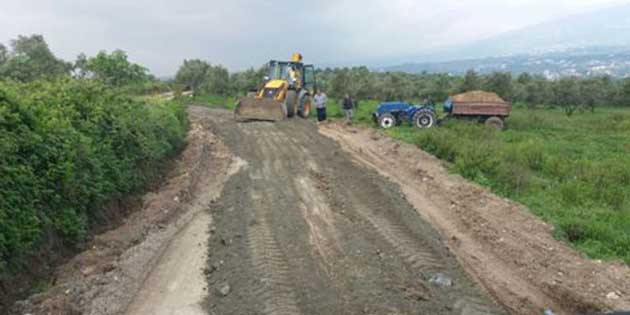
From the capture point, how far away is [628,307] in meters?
5.32

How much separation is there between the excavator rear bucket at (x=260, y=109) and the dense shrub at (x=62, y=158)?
31.1 ft

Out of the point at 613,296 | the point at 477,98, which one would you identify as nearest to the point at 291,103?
the point at 477,98

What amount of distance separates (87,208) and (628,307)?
7.33 meters

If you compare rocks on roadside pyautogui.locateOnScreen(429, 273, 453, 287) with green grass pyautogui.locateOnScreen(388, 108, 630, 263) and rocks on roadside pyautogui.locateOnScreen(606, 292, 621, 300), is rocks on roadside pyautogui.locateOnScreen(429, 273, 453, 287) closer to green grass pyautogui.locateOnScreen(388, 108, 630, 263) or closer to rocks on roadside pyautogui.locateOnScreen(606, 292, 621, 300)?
rocks on roadside pyautogui.locateOnScreen(606, 292, 621, 300)

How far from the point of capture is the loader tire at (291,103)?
66.5ft

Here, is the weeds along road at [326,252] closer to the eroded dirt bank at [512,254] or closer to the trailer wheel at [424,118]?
the eroded dirt bank at [512,254]

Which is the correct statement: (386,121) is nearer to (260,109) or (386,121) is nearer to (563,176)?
(260,109)

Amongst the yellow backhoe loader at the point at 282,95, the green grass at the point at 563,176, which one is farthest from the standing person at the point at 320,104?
the green grass at the point at 563,176

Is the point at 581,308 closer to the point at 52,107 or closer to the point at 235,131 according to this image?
the point at 52,107

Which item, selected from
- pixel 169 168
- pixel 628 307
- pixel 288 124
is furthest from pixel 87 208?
pixel 288 124

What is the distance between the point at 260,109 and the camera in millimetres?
19812

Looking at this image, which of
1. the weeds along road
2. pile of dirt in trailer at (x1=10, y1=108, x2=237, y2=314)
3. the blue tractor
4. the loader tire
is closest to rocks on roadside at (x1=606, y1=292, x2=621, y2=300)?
the weeds along road

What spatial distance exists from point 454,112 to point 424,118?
5.79ft

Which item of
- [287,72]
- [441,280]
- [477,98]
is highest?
[287,72]
